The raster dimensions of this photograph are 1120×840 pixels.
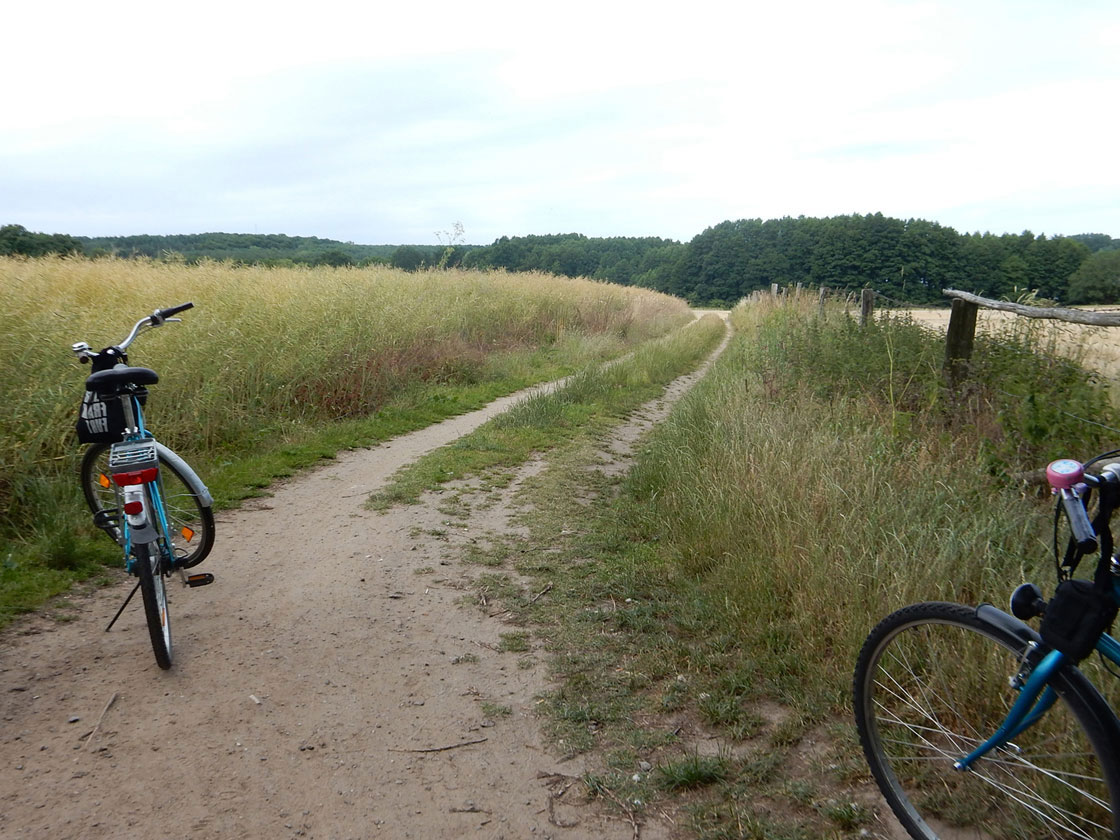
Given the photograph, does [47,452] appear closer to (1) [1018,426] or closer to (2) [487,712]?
(2) [487,712]

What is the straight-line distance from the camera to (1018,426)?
5172 millimetres

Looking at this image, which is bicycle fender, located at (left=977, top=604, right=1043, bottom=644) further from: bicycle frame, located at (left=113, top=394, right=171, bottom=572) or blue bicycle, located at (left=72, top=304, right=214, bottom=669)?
bicycle frame, located at (left=113, top=394, right=171, bottom=572)

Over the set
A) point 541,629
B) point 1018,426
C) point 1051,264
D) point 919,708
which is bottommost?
point 541,629

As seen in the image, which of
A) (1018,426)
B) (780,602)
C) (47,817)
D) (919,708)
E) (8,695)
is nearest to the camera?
(47,817)

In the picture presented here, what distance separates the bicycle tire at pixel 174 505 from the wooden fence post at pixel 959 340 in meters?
5.82

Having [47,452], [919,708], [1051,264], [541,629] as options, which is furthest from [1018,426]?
[47,452]

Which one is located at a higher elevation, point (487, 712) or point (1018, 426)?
point (1018, 426)

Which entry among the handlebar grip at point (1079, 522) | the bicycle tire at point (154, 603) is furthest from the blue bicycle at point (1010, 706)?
the bicycle tire at point (154, 603)

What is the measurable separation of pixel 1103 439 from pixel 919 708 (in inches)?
113

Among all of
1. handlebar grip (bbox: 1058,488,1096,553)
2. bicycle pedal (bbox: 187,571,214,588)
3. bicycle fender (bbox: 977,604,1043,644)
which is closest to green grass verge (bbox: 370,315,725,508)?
bicycle pedal (bbox: 187,571,214,588)

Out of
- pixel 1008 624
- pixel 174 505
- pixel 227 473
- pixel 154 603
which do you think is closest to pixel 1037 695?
pixel 1008 624

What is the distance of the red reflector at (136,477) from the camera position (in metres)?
3.77

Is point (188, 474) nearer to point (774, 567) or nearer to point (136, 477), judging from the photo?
point (136, 477)

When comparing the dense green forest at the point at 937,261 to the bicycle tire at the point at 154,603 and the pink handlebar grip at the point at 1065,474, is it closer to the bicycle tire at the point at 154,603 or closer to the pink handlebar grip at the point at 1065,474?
the pink handlebar grip at the point at 1065,474
